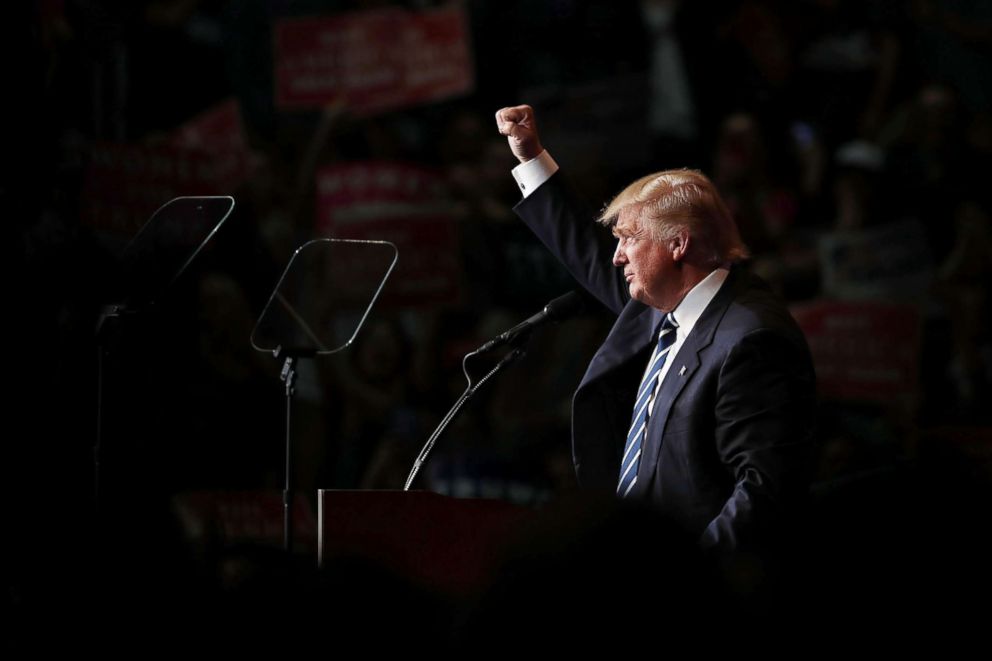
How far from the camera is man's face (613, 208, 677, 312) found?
2828mm

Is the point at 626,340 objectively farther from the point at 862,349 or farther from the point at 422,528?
the point at 862,349

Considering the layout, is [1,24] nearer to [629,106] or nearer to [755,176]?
[629,106]

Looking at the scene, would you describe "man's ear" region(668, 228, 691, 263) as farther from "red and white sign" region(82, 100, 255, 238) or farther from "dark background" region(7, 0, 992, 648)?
"red and white sign" region(82, 100, 255, 238)

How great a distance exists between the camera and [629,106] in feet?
22.6

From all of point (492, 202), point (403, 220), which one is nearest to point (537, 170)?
point (403, 220)

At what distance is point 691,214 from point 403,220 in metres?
3.60

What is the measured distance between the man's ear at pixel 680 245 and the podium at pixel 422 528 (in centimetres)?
70

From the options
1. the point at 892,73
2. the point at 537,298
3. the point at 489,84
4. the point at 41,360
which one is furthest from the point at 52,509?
the point at 892,73

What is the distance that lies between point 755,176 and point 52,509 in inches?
179

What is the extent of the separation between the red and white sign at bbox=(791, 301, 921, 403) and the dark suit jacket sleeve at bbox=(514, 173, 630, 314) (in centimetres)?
354

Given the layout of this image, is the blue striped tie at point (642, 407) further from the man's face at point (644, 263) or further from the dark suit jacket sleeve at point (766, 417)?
the dark suit jacket sleeve at point (766, 417)

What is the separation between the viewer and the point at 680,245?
9.27ft

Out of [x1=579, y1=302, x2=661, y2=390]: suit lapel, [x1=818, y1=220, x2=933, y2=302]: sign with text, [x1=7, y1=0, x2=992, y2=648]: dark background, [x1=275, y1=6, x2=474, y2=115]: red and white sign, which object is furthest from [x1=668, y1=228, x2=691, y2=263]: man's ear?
[x1=818, y1=220, x2=933, y2=302]: sign with text

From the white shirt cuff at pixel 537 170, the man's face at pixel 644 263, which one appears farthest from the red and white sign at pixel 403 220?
the man's face at pixel 644 263
